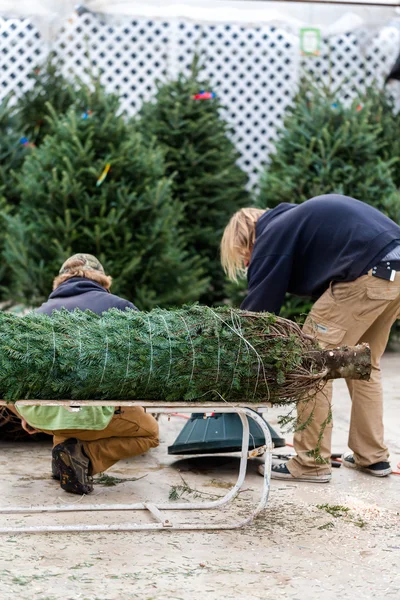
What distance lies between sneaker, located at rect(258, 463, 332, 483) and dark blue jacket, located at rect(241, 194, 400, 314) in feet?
3.06

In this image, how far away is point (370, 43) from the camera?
10.6 m

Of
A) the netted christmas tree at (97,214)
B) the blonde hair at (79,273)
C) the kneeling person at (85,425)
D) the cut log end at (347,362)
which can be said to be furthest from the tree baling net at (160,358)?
the netted christmas tree at (97,214)

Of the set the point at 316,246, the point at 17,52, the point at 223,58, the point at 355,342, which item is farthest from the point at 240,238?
the point at 17,52

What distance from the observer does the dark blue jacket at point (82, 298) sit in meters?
4.41

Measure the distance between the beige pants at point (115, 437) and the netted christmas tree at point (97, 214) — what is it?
3.01 m

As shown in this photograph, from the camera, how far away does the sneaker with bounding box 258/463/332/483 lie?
466cm

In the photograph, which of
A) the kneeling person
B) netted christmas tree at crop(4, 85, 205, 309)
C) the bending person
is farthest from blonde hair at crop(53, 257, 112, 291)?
netted christmas tree at crop(4, 85, 205, 309)

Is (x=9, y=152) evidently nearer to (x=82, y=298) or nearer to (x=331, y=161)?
(x=331, y=161)

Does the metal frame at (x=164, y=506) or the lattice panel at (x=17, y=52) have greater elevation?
the lattice panel at (x=17, y=52)

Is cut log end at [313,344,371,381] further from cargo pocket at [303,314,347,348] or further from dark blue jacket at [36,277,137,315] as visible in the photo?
dark blue jacket at [36,277,137,315]

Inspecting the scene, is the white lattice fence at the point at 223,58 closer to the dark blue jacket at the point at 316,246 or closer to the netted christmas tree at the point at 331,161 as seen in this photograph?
the netted christmas tree at the point at 331,161

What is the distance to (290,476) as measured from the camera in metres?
4.73

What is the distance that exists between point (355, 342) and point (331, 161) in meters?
3.90

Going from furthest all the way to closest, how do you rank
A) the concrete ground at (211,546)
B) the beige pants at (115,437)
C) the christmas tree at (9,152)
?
the christmas tree at (9,152) < the beige pants at (115,437) < the concrete ground at (211,546)
